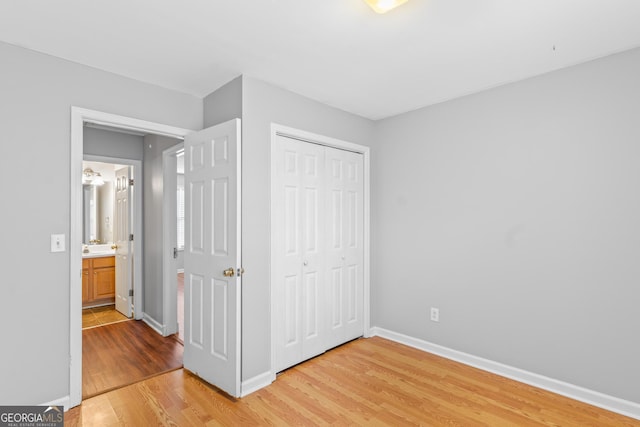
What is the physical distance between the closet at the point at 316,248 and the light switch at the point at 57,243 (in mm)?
1506

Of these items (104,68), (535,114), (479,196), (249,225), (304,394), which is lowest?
(304,394)

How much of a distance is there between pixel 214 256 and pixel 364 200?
1.82 meters

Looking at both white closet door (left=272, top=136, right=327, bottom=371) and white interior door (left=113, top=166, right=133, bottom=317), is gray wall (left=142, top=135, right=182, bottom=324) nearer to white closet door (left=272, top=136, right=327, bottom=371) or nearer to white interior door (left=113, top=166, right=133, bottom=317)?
white interior door (left=113, top=166, right=133, bottom=317)

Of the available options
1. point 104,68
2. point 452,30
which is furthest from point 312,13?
point 104,68

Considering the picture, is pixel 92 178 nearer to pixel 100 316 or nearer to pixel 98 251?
pixel 98 251

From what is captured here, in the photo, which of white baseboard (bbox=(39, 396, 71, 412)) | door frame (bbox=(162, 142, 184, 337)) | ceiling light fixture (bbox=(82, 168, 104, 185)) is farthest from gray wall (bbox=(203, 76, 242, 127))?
ceiling light fixture (bbox=(82, 168, 104, 185))

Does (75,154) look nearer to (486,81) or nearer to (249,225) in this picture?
(249,225)

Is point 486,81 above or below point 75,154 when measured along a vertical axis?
above

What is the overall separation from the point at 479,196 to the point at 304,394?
229 centimetres

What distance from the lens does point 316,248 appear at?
3188mm

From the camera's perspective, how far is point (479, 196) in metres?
2.96

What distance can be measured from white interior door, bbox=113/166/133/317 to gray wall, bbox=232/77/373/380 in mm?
2537

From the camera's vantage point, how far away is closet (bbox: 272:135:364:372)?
2.88 meters

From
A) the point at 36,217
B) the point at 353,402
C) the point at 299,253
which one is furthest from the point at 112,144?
the point at 353,402
